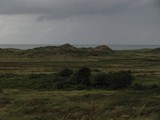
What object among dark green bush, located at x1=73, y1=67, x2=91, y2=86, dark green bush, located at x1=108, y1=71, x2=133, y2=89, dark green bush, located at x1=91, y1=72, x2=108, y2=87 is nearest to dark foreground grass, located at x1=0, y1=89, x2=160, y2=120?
dark green bush, located at x1=108, y1=71, x2=133, y2=89

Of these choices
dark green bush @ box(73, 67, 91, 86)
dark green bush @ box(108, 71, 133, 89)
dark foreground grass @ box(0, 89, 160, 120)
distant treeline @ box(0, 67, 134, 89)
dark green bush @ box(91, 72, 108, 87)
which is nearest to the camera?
dark foreground grass @ box(0, 89, 160, 120)

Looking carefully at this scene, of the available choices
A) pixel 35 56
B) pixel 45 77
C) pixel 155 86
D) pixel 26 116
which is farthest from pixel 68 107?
pixel 35 56

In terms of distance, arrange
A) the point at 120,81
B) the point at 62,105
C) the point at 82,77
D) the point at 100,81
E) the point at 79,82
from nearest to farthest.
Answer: the point at 62,105, the point at 120,81, the point at 100,81, the point at 79,82, the point at 82,77

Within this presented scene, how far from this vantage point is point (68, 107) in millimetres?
37500

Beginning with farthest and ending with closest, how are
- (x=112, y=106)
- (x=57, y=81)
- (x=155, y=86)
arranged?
1. (x=57, y=81)
2. (x=155, y=86)
3. (x=112, y=106)

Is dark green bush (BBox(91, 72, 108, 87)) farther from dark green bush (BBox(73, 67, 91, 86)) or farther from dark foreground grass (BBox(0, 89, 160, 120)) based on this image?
dark foreground grass (BBox(0, 89, 160, 120))

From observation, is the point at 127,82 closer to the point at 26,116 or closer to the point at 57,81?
the point at 57,81

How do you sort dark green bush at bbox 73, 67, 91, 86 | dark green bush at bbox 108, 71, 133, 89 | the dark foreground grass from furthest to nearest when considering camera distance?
1. dark green bush at bbox 73, 67, 91, 86
2. dark green bush at bbox 108, 71, 133, 89
3. the dark foreground grass

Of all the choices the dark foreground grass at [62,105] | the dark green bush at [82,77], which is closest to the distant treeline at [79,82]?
the dark green bush at [82,77]

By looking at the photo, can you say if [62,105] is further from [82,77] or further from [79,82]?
[82,77]

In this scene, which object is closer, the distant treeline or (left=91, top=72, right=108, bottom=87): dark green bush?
the distant treeline

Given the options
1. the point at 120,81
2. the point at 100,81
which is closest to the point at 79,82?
the point at 100,81

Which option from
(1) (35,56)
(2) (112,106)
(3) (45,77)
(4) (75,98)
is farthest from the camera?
(1) (35,56)

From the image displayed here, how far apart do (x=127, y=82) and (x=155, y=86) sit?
480 centimetres
